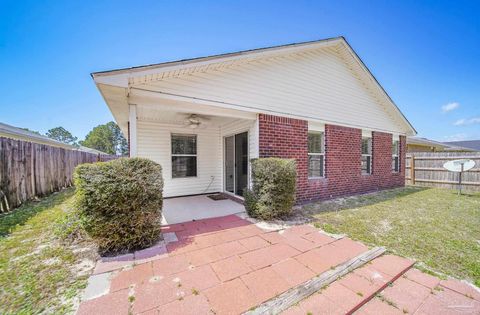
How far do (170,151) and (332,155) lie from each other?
5.70 meters

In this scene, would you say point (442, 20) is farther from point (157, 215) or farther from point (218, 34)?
point (157, 215)

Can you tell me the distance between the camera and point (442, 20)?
7605 mm

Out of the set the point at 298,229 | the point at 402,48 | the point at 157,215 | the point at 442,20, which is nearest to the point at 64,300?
the point at 157,215

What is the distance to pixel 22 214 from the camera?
4.78m

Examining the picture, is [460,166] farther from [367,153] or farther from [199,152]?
[199,152]

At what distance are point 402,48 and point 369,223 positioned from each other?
326 inches

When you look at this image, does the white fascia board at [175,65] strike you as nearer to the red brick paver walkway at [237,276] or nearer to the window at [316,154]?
the window at [316,154]

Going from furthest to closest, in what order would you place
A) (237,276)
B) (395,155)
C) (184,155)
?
(395,155)
(184,155)
(237,276)

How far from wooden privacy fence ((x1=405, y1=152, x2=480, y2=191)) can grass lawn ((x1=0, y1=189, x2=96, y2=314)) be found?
1402 centimetres

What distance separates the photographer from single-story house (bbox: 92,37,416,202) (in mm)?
4168

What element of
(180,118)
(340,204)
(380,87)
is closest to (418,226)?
(340,204)

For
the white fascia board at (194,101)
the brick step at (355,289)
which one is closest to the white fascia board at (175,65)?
the white fascia board at (194,101)

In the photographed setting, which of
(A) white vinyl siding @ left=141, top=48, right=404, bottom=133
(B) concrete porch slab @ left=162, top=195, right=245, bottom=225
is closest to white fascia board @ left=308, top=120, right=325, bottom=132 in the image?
(A) white vinyl siding @ left=141, top=48, right=404, bottom=133

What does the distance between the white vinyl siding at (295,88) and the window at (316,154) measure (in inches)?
23.4
